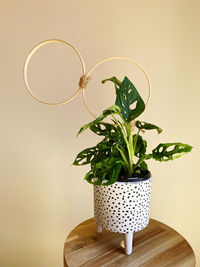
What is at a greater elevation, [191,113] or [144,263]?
[191,113]

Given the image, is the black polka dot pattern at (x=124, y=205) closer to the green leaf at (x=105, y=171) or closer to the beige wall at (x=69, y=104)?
the green leaf at (x=105, y=171)

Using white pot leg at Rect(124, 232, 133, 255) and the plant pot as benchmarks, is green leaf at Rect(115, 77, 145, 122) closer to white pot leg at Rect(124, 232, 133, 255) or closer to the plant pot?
the plant pot

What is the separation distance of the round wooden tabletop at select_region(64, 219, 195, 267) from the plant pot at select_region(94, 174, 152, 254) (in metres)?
0.05

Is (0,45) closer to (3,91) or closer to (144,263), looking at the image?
(3,91)

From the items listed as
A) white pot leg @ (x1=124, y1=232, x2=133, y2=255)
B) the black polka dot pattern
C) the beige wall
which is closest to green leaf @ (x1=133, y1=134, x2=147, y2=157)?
the black polka dot pattern

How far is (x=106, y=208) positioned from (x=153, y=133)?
580mm

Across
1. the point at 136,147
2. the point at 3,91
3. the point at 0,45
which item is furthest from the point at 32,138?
the point at 136,147

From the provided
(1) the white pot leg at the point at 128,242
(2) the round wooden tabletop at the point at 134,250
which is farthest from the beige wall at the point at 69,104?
(1) the white pot leg at the point at 128,242

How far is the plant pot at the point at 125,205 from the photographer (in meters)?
0.85

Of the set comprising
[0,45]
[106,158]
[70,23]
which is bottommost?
[106,158]

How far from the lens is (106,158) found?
2.81ft

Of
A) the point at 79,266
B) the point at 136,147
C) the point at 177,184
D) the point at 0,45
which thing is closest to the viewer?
the point at 79,266

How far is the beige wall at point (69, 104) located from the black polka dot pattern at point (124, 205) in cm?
46

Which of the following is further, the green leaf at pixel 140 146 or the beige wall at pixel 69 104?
the beige wall at pixel 69 104
